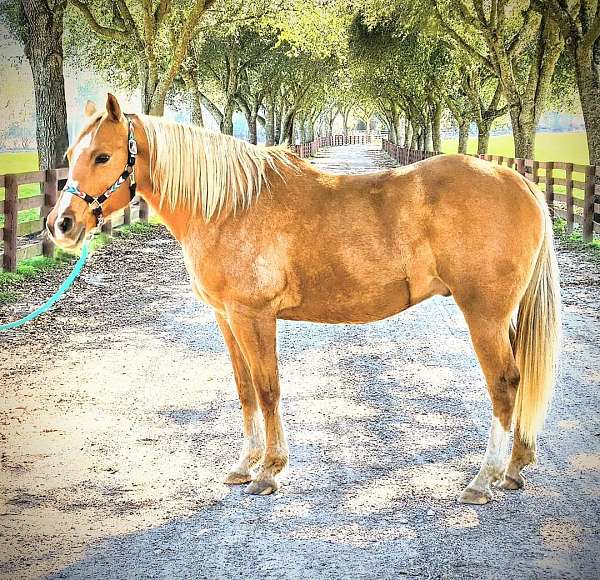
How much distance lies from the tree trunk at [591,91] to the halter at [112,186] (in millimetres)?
14636

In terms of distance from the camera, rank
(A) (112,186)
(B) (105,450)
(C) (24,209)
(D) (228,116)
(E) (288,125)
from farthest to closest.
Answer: (E) (288,125) → (D) (228,116) → (C) (24,209) → (B) (105,450) → (A) (112,186)

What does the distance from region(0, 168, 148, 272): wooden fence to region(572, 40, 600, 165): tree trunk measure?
35.7 ft

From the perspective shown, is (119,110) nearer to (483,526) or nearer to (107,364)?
(483,526)

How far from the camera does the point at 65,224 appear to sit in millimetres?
4379

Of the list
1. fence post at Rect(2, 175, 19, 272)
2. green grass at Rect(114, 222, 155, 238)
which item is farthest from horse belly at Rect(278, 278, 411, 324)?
green grass at Rect(114, 222, 155, 238)

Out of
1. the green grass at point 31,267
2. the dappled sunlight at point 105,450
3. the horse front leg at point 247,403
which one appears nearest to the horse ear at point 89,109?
A: the horse front leg at point 247,403

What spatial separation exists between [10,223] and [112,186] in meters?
7.90

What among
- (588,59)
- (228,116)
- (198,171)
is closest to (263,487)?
(198,171)

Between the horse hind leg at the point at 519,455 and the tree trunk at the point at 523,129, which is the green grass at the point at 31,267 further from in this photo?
the tree trunk at the point at 523,129

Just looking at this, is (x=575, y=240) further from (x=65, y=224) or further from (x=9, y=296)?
(x=65, y=224)

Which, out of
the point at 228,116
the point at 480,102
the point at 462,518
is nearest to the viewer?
the point at 462,518

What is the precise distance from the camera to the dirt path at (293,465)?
374 centimetres

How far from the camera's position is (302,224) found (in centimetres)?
461

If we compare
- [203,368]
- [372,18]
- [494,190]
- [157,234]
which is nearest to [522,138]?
[372,18]
